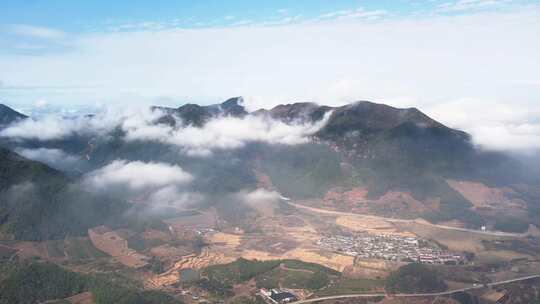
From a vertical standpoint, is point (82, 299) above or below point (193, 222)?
below

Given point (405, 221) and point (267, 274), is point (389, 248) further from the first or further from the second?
point (267, 274)

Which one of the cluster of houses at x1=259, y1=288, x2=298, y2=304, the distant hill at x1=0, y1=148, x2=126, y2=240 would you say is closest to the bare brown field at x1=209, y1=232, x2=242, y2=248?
the cluster of houses at x1=259, y1=288, x2=298, y2=304

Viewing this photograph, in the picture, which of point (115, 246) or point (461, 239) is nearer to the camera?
point (115, 246)

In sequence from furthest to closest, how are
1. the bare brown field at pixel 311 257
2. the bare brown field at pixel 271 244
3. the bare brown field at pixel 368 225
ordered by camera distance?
1. the bare brown field at pixel 368 225
2. the bare brown field at pixel 271 244
3. the bare brown field at pixel 311 257

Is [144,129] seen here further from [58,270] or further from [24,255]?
[58,270]

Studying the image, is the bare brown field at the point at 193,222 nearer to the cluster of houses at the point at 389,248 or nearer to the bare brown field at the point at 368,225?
the cluster of houses at the point at 389,248

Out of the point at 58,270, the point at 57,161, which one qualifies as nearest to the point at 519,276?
the point at 58,270

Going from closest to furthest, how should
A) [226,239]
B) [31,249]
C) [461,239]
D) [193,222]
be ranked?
[31,249] < [461,239] < [226,239] < [193,222]

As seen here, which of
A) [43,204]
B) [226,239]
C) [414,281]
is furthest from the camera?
[43,204]

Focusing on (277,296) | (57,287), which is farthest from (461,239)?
(57,287)

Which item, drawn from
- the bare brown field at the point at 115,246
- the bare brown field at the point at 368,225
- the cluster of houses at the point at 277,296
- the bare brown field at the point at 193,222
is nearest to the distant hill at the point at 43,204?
the bare brown field at the point at 115,246

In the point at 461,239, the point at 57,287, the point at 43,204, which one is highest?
the point at 43,204
